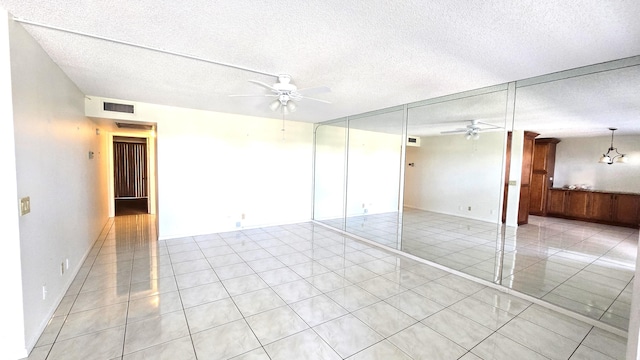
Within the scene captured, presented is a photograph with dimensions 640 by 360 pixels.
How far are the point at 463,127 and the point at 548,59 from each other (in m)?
3.51

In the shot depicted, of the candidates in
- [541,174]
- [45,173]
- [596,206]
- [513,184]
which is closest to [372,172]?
[513,184]

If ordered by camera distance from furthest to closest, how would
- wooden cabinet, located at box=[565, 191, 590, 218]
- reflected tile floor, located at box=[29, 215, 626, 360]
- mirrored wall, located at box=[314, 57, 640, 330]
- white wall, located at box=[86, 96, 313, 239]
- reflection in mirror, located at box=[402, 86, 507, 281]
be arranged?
wooden cabinet, located at box=[565, 191, 590, 218]
white wall, located at box=[86, 96, 313, 239]
reflection in mirror, located at box=[402, 86, 507, 281]
mirrored wall, located at box=[314, 57, 640, 330]
reflected tile floor, located at box=[29, 215, 626, 360]

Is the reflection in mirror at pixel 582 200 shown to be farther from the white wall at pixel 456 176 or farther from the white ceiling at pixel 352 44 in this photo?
the white wall at pixel 456 176

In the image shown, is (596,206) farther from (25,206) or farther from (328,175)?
(25,206)

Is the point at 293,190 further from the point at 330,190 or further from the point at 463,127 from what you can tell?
the point at 463,127

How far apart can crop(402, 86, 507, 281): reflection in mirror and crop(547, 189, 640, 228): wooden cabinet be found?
1.26m

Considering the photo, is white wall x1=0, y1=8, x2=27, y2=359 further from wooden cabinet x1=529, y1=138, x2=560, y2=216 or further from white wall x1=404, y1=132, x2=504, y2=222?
wooden cabinet x1=529, y1=138, x2=560, y2=216

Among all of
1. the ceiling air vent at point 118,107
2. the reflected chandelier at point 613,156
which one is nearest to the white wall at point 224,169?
the ceiling air vent at point 118,107

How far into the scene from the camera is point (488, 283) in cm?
315

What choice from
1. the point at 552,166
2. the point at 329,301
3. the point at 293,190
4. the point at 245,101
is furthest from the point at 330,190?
the point at 552,166

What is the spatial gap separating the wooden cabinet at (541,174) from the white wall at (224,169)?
5.69 meters

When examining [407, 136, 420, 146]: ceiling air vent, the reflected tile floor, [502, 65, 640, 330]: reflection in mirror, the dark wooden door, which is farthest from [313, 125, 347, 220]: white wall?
the dark wooden door

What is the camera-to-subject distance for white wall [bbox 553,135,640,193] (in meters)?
3.29

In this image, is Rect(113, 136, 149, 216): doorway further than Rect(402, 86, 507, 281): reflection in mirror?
Yes
